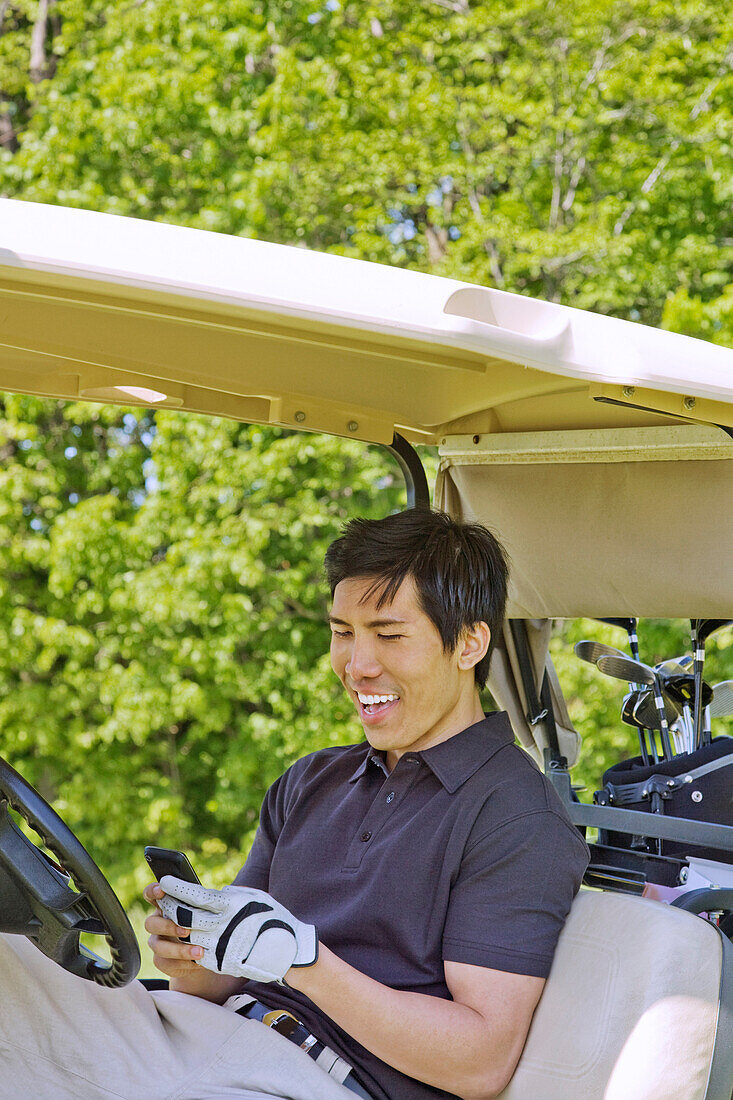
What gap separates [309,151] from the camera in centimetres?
849

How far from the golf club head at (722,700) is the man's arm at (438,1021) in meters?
1.30

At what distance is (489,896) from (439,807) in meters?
0.20

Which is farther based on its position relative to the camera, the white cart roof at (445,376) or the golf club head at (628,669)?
the golf club head at (628,669)

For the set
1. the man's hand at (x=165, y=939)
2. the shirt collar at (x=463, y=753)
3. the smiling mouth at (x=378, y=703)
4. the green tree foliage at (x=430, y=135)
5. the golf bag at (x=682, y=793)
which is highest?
the green tree foliage at (x=430, y=135)

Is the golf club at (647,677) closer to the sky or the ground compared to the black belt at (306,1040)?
closer to the sky

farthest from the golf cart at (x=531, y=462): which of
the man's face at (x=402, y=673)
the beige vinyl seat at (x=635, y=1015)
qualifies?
the man's face at (x=402, y=673)

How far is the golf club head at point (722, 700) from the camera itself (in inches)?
114

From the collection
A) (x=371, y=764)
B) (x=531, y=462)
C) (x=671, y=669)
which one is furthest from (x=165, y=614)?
(x=371, y=764)

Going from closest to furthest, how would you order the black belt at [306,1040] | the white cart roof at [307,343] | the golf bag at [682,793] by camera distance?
the white cart roof at [307,343], the black belt at [306,1040], the golf bag at [682,793]

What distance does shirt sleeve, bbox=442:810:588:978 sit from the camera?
1788 mm

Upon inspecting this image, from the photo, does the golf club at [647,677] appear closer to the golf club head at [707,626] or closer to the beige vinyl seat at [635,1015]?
the golf club head at [707,626]

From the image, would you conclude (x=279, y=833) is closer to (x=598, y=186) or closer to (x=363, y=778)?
(x=363, y=778)

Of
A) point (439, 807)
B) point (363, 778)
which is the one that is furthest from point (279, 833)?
point (439, 807)

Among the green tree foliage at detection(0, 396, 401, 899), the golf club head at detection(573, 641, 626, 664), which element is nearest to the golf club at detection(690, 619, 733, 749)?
the golf club head at detection(573, 641, 626, 664)
